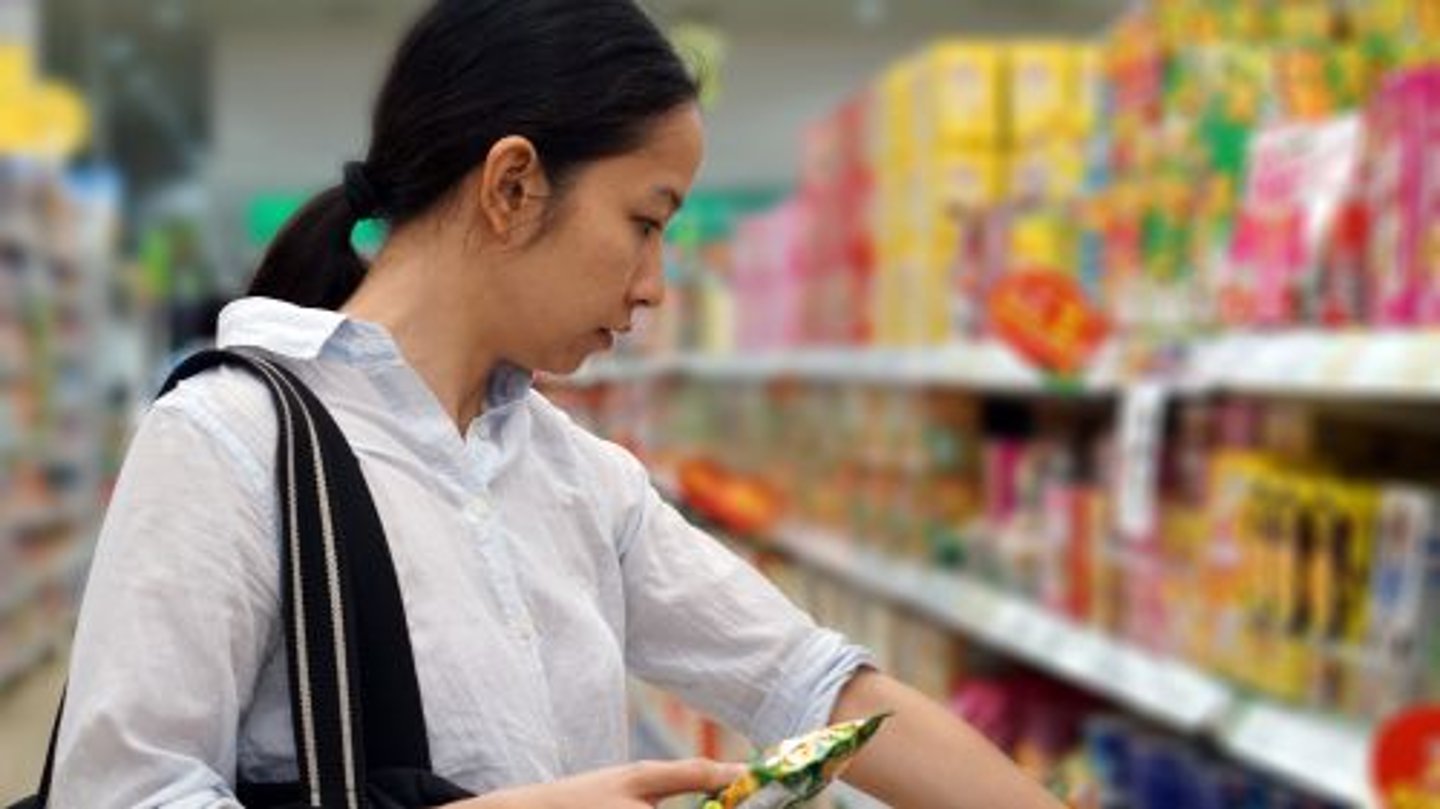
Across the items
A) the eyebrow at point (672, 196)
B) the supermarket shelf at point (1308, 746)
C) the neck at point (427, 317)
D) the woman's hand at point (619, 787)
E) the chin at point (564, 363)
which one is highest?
the eyebrow at point (672, 196)

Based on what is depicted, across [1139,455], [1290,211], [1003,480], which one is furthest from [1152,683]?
[1003,480]

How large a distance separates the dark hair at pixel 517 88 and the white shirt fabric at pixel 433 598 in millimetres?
99

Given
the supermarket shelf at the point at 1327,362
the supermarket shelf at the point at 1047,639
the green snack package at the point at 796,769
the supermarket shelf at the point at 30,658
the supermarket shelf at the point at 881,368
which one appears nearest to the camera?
the green snack package at the point at 796,769

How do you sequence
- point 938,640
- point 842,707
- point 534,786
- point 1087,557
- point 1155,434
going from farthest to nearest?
point 938,640 → point 1087,557 → point 1155,434 → point 842,707 → point 534,786

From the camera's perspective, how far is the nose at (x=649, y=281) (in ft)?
3.66

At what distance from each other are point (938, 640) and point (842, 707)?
8.86ft

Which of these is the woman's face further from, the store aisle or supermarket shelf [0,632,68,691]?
supermarket shelf [0,632,68,691]

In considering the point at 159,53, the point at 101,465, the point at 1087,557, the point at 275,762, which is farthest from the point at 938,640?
the point at 159,53

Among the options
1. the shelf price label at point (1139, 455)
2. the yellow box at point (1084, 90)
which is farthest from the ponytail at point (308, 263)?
the yellow box at point (1084, 90)

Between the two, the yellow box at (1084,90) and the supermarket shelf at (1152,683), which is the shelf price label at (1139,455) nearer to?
the supermarket shelf at (1152,683)

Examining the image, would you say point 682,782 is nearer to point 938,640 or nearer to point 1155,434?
point 1155,434

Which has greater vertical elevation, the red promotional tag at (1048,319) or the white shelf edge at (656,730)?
the red promotional tag at (1048,319)

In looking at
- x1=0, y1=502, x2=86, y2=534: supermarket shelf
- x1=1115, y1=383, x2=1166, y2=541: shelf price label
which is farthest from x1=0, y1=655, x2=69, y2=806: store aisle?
x1=1115, y1=383, x2=1166, y2=541: shelf price label

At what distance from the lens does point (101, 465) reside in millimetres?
11930
